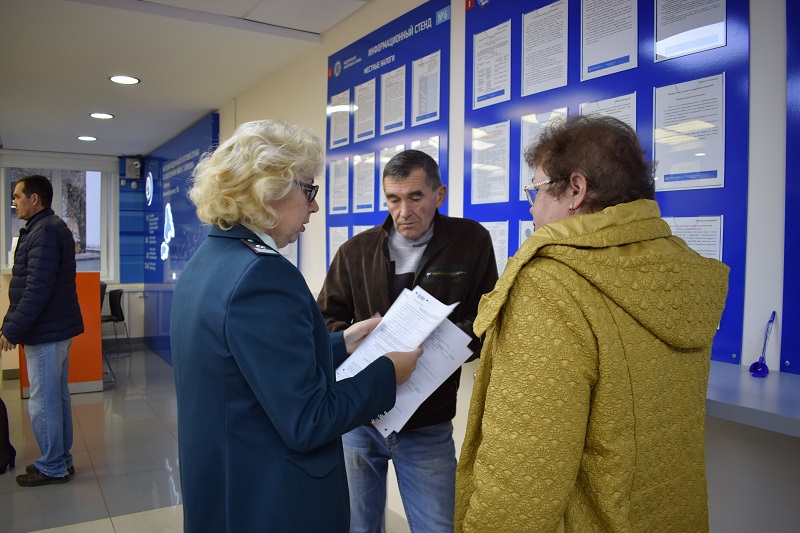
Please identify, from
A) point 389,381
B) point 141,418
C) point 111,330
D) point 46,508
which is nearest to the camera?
point 389,381

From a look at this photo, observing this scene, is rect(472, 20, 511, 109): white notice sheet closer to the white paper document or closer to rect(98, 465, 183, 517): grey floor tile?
the white paper document

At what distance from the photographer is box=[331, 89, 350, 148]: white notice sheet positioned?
378 centimetres

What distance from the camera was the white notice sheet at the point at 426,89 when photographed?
3000 millimetres

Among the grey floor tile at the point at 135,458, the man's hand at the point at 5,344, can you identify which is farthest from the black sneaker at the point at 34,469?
the man's hand at the point at 5,344

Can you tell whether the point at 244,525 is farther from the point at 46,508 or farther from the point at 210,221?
the point at 46,508

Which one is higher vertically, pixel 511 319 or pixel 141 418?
pixel 511 319

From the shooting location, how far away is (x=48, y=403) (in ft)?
12.8

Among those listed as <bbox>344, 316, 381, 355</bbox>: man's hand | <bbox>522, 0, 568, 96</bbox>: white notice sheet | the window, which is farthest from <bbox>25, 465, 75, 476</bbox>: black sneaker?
the window

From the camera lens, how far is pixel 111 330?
9.80 meters

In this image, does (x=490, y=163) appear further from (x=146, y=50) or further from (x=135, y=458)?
(x=135, y=458)

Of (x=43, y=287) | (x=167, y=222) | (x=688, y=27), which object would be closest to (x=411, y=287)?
(x=688, y=27)

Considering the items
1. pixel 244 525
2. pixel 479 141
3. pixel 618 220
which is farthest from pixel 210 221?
pixel 479 141

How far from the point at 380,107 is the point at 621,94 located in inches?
64.6

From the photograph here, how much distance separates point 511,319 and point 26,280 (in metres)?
3.70
